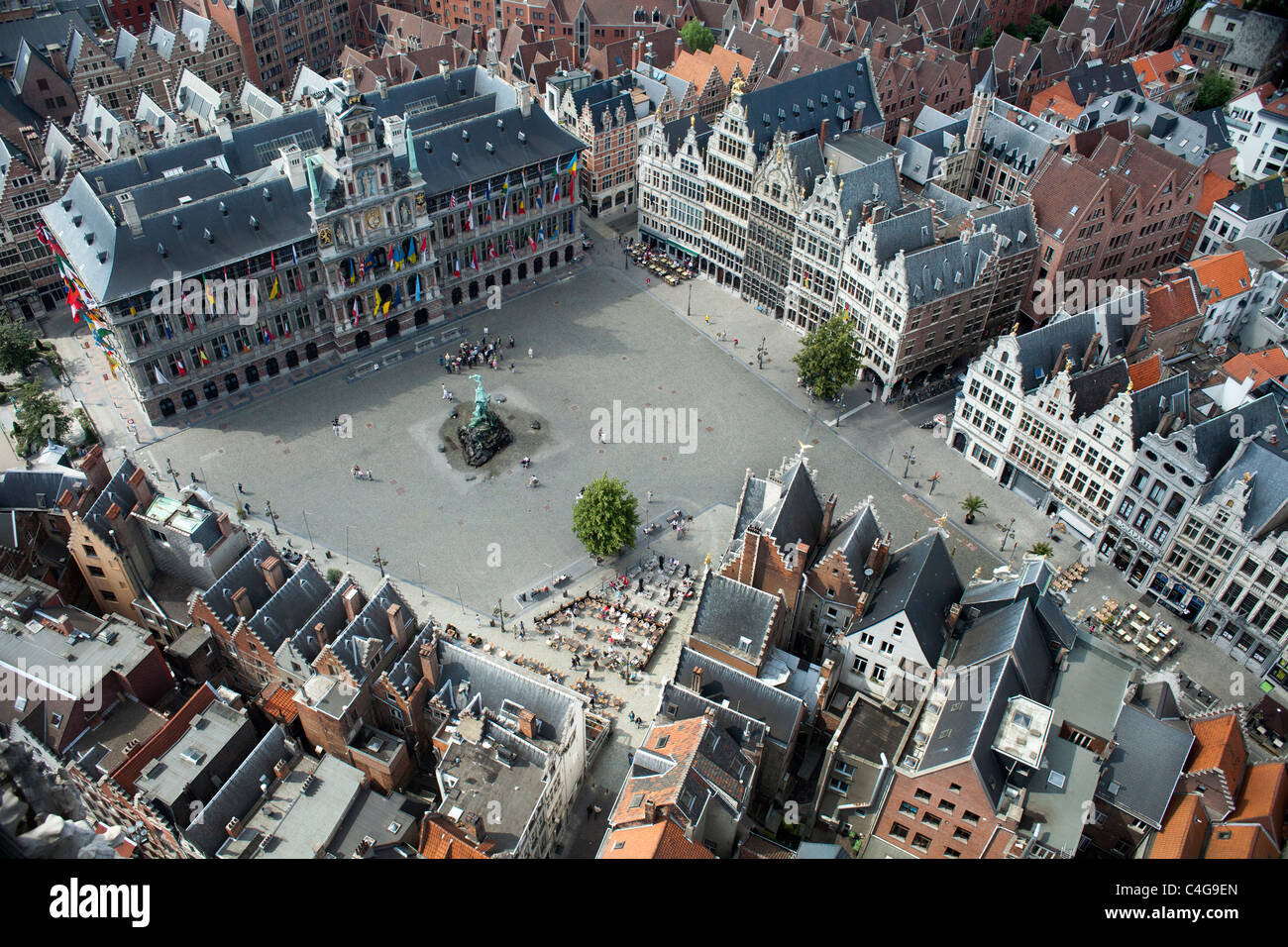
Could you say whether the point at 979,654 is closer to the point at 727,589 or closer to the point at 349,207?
the point at 727,589

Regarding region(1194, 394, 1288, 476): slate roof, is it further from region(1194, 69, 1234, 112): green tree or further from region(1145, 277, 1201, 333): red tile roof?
region(1194, 69, 1234, 112): green tree

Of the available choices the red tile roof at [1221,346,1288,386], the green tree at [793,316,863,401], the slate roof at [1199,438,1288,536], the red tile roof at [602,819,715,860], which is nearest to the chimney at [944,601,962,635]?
the slate roof at [1199,438,1288,536]

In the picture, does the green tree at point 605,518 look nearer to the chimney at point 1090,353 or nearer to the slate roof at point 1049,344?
the slate roof at point 1049,344

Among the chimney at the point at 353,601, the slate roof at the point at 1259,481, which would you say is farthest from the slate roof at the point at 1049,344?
the chimney at the point at 353,601

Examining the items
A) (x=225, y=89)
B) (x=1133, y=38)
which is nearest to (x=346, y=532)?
(x=225, y=89)

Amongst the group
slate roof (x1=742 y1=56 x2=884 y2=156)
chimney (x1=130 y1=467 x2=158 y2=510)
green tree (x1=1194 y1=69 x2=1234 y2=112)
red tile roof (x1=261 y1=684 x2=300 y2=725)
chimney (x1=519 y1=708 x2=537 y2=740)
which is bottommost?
red tile roof (x1=261 y1=684 x2=300 y2=725)

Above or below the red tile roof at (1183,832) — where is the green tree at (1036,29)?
above
